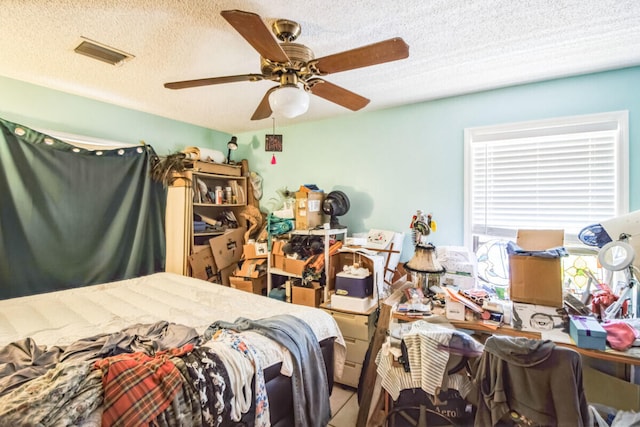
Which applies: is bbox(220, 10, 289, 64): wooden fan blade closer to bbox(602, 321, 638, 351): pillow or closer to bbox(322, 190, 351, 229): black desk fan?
bbox(322, 190, 351, 229): black desk fan

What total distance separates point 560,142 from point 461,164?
0.69 m

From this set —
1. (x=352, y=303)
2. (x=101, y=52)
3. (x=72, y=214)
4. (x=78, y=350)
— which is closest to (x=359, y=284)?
(x=352, y=303)

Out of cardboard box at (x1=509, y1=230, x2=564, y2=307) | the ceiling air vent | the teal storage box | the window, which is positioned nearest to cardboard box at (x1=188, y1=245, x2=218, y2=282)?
the ceiling air vent

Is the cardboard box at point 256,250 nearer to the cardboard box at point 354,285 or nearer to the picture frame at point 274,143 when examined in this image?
the cardboard box at point 354,285

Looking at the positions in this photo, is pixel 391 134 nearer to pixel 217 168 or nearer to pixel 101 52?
pixel 217 168

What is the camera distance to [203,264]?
323 centimetres

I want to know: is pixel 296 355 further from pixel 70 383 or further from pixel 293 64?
pixel 293 64

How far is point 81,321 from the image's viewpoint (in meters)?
1.84

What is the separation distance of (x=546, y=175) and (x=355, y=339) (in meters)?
1.94

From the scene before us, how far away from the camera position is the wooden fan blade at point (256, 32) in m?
1.07

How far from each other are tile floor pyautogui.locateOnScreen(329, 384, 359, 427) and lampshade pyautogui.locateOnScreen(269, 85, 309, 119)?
78.1 inches

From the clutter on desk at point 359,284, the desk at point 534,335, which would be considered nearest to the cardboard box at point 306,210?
the clutter on desk at point 359,284

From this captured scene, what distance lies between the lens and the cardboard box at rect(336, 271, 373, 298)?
2.38 metres

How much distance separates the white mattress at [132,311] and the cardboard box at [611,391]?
1537mm
